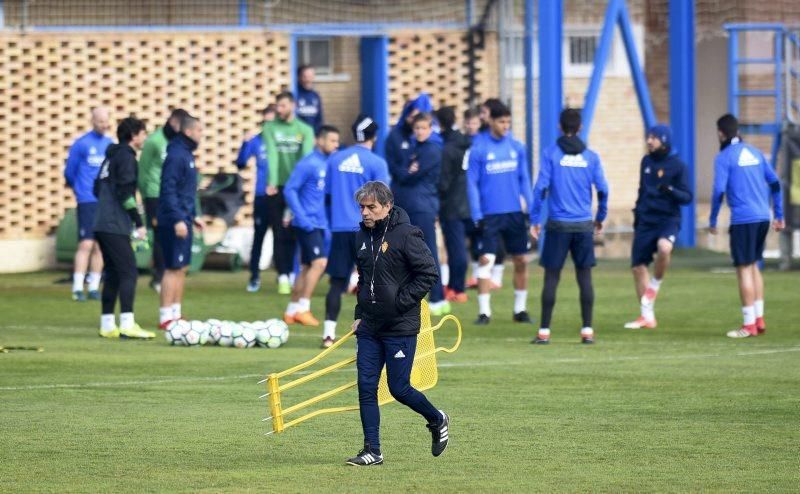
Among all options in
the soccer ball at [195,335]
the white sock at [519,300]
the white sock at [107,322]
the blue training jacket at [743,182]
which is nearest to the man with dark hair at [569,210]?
the blue training jacket at [743,182]

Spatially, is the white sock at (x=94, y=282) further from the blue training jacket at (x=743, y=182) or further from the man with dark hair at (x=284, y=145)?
the blue training jacket at (x=743, y=182)

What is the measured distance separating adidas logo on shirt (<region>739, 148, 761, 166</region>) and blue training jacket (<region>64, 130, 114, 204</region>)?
7606mm

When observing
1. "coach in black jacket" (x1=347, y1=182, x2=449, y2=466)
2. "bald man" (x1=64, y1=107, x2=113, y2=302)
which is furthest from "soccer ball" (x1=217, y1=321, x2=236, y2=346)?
"coach in black jacket" (x1=347, y1=182, x2=449, y2=466)

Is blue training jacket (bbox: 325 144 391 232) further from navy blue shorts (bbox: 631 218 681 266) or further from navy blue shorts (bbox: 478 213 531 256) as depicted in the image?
navy blue shorts (bbox: 631 218 681 266)

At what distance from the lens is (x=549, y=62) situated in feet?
81.0

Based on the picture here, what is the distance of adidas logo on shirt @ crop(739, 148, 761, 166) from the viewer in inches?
628

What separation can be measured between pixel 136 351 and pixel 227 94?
36.9 ft

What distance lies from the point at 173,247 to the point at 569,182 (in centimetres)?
387

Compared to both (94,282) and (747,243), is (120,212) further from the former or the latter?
(747,243)

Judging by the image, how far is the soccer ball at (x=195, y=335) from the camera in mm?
15289

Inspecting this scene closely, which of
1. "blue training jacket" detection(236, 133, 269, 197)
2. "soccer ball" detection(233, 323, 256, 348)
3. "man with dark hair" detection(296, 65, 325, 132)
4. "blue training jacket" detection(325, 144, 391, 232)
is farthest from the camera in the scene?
"man with dark hair" detection(296, 65, 325, 132)

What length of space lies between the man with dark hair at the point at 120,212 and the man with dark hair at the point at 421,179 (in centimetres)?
308

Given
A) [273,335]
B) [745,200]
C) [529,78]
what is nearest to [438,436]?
[273,335]

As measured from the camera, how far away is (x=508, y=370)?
529 inches
